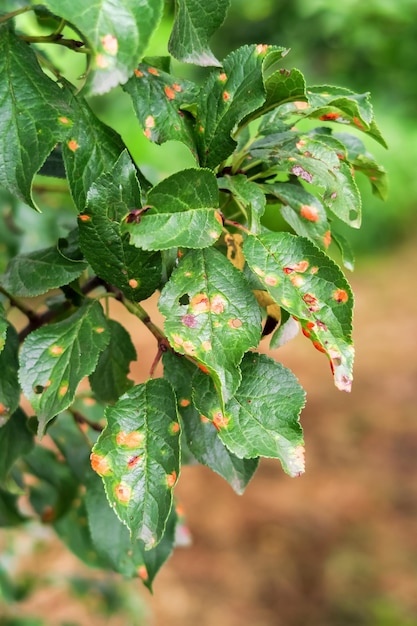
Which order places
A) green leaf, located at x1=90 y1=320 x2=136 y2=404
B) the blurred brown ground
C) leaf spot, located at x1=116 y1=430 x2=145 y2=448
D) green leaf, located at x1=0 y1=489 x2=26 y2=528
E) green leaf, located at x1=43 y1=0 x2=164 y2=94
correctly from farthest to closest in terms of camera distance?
the blurred brown ground → green leaf, located at x1=0 y1=489 x2=26 y2=528 → green leaf, located at x1=90 y1=320 x2=136 y2=404 → leaf spot, located at x1=116 y1=430 x2=145 y2=448 → green leaf, located at x1=43 y1=0 x2=164 y2=94

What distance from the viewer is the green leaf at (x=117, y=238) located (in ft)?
1.37

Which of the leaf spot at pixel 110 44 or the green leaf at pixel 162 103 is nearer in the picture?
the leaf spot at pixel 110 44

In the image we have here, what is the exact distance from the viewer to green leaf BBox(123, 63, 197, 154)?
0.47 metres

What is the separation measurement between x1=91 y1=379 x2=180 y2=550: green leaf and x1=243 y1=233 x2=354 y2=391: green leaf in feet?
0.32

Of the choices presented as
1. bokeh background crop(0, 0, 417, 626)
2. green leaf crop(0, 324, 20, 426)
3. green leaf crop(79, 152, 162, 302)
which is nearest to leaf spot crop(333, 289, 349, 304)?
green leaf crop(79, 152, 162, 302)

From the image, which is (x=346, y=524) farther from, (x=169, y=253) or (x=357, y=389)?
(x=169, y=253)

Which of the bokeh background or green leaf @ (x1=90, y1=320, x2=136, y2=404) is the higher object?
green leaf @ (x1=90, y1=320, x2=136, y2=404)

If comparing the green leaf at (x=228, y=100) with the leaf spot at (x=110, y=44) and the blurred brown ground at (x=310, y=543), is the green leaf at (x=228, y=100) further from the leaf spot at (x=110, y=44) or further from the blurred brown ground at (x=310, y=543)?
the blurred brown ground at (x=310, y=543)

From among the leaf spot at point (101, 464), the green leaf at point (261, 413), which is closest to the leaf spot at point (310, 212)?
the green leaf at point (261, 413)

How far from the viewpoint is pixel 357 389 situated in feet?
8.61

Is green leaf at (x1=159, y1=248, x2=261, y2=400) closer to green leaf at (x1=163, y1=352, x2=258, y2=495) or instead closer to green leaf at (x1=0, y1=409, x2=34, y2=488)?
green leaf at (x1=163, y1=352, x2=258, y2=495)

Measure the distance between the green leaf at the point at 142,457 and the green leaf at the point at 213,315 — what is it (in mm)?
55

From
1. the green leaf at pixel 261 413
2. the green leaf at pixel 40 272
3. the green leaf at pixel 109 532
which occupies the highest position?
the green leaf at pixel 40 272

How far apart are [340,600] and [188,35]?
1.56 metres
